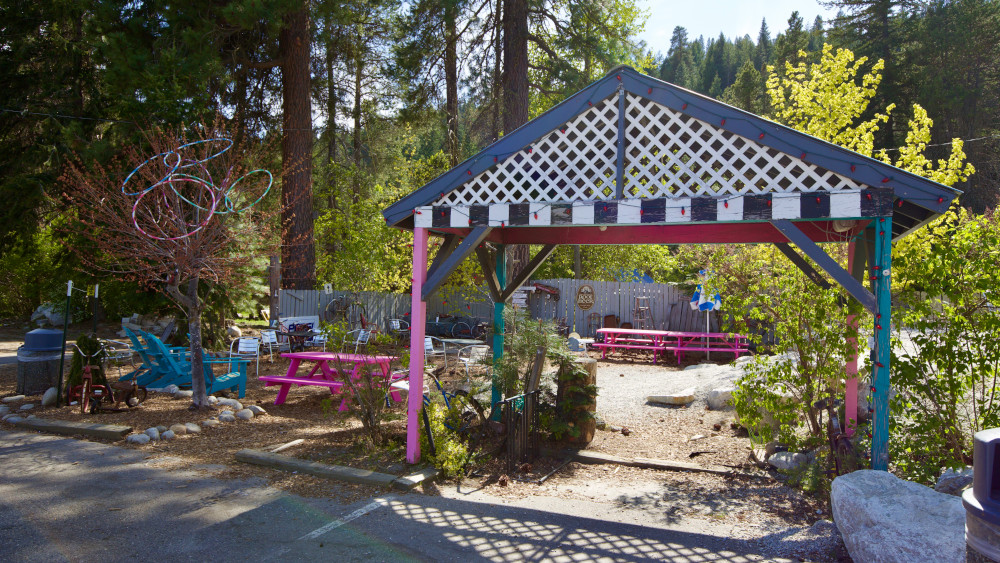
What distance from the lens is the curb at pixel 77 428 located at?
271 inches

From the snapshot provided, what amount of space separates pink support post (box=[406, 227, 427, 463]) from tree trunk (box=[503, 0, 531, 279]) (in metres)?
7.92

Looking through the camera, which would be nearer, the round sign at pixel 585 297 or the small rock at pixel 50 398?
the small rock at pixel 50 398

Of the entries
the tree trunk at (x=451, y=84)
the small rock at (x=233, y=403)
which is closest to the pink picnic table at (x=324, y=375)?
the small rock at (x=233, y=403)

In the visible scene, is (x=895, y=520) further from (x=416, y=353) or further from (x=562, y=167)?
(x=416, y=353)

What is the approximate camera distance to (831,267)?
14.4ft

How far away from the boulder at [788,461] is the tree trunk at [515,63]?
28.0 feet

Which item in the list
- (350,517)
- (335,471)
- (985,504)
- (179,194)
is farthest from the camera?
(179,194)

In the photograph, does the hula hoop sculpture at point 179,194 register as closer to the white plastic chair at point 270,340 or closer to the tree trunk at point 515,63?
the white plastic chair at point 270,340

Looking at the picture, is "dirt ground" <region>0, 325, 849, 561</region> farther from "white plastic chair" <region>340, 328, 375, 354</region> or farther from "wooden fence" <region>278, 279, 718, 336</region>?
"wooden fence" <region>278, 279, 718, 336</region>

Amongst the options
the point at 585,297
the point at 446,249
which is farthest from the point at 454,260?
the point at 585,297

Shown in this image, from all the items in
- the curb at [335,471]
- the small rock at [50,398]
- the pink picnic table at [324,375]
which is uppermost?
the pink picnic table at [324,375]

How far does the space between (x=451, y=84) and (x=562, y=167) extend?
45.0 ft

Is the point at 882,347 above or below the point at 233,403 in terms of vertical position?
above

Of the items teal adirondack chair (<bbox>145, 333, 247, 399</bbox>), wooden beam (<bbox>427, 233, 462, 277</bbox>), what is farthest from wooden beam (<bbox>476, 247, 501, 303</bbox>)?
teal adirondack chair (<bbox>145, 333, 247, 399</bbox>)
